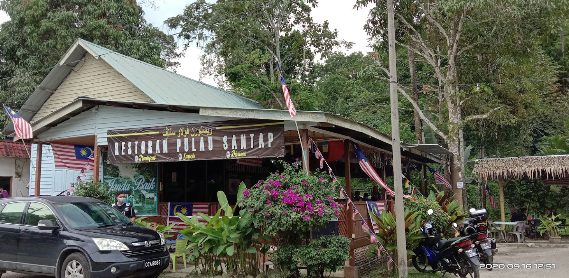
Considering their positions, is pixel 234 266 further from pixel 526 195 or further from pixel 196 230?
pixel 526 195

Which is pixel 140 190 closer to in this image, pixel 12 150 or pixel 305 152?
pixel 305 152

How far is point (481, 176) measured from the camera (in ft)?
58.5

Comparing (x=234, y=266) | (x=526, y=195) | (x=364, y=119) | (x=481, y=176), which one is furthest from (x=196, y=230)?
(x=364, y=119)

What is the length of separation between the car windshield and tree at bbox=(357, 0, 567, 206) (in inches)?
420

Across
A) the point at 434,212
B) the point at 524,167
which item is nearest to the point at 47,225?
the point at 434,212

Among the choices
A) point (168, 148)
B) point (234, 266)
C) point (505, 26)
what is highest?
point (505, 26)

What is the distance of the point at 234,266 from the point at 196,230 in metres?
0.97

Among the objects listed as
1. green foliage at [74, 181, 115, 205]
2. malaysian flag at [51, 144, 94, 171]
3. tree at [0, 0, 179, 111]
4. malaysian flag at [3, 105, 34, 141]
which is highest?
tree at [0, 0, 179, 111]

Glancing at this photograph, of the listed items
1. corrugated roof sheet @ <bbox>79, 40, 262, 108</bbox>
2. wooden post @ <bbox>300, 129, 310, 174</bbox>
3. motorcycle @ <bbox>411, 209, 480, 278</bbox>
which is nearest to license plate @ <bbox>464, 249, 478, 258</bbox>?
motorcycle @ <bbox>411, 209, 480, 278</bbox>

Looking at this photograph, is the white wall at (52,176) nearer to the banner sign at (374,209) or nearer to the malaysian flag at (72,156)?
the malaysian flag at (72,156)

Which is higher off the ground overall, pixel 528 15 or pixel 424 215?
pixel 528 15

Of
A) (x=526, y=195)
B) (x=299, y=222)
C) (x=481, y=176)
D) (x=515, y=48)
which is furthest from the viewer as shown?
(x=526, y=195)

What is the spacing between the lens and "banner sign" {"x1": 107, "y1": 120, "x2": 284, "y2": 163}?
9844 mm
